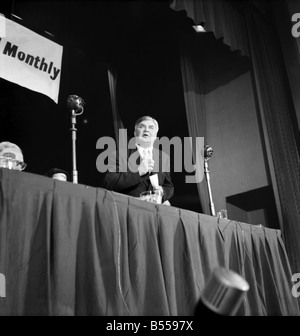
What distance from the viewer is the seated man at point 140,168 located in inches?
73.9

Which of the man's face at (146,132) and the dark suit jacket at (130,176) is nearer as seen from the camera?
the dark suit jacket at (130,176)

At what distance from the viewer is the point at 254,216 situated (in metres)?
3.31

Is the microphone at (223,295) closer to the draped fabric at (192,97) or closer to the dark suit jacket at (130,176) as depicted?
the dark suit jacket at (130,176)

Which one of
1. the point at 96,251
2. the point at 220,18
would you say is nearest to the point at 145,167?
the point at 96,251

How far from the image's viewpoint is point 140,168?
6.18ft

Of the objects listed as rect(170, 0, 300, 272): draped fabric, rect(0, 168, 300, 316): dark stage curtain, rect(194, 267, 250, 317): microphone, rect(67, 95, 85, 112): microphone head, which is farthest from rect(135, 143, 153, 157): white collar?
rect(194, 267, 250, 317): microphone

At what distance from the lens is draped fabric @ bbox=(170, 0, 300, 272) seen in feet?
8.82

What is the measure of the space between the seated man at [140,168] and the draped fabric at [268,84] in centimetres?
111

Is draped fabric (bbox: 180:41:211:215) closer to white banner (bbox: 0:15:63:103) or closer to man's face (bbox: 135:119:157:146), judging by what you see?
man's face (bbox: 135:119:157:146)

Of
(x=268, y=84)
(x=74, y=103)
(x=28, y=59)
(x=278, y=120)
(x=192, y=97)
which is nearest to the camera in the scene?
(x=74, y=103)

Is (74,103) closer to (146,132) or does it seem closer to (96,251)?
(146,132)

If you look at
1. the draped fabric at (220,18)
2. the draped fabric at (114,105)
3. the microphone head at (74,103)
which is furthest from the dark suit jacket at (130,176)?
the draped fabric at (220,18)

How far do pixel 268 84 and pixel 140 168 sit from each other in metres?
1.89
